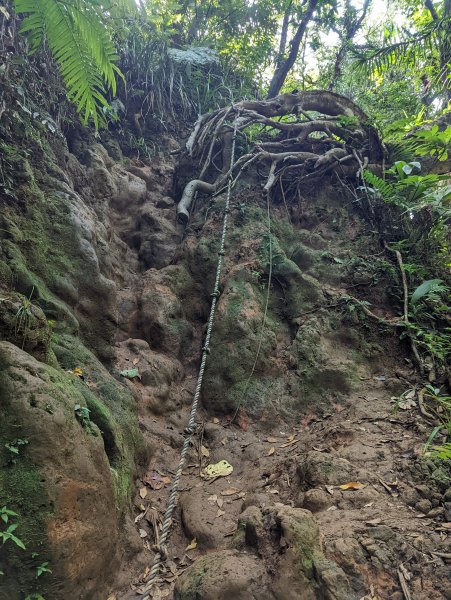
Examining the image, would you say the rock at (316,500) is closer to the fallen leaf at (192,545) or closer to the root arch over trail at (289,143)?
the fallen leaf at (192,545)

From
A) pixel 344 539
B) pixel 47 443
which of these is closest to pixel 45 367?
pixel 47 443

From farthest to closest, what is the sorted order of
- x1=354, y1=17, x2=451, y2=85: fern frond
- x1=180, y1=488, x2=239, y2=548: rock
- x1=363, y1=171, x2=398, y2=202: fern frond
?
x1=354, y1=17, x2=451, y2=85: fern frond < x1=363, y1=171, x2=398, y2=202: fern frond < x1=180, y1=488, x2=239, y2=548: rock

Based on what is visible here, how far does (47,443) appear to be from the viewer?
2.05 meters

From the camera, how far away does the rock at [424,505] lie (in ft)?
7.59

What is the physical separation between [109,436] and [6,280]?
144 centimetres

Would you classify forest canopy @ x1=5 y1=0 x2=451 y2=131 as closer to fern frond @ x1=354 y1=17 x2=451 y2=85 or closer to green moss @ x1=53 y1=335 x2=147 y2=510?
fern frond @ x1=354 y1=17 x2=451 y2=85

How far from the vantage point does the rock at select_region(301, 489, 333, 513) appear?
8.18 ft

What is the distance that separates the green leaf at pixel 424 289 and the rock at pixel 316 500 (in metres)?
→ 2.69

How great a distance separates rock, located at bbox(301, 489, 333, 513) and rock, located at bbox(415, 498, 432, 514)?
1.70 feet

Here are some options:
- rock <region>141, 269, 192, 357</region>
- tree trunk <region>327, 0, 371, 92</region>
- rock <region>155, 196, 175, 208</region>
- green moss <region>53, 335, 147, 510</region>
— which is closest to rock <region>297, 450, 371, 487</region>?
green moss <region>53, 335, 147, 510</region>

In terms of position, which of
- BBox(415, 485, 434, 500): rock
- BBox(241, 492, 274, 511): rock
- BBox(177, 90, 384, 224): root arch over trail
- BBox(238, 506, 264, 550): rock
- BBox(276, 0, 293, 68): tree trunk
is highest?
BBox(276, 0, 293, 68): tree trunk

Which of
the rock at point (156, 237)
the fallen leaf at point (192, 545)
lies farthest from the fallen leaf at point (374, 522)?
the rock at point (156, 237)

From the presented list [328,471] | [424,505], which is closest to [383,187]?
[328,471]

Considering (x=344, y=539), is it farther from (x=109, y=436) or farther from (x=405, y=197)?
(x=405, y=197)
